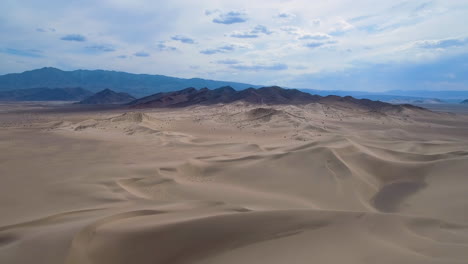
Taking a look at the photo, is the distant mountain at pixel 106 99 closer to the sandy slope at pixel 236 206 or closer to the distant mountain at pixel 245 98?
the distant mountain at pixel 245 98

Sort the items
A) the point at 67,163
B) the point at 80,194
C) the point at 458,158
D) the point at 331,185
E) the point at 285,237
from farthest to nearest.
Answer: the point at 67,163, the point at 458,158, the point at 331,185, the point at 80,194, the point at 285,237

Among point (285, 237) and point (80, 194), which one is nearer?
point (285, 237)

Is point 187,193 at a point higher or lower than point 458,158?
lower

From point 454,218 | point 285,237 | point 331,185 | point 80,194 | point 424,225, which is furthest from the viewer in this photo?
point 331,185

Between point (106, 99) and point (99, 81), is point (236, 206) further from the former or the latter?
point (99, 81)

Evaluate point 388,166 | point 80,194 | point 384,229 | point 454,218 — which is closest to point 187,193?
point 80,194

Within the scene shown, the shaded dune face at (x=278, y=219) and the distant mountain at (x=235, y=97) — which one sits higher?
the distant mountain at (x=235, y=97)

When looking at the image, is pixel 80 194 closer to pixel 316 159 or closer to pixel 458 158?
pixel 316 159

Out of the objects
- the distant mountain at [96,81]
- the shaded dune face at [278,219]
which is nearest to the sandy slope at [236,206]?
the shaded dune face at [278,219]
